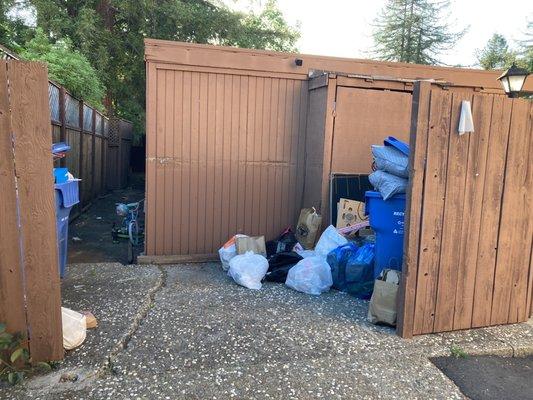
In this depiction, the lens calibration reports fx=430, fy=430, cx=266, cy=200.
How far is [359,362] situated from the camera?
315 centimetres

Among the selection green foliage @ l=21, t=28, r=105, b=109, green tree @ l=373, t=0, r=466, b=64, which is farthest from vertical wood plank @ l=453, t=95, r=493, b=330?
green tree @ l=373, t=0, r=466, b=64

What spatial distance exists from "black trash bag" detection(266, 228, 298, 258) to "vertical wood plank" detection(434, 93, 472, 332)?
2380 millimetres

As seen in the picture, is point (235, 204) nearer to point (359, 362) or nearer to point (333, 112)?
point (333, 112)

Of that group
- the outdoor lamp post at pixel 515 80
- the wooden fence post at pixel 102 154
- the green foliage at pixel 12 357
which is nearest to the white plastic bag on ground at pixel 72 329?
the green foliage at pixel 12 357

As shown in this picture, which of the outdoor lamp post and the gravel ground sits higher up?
the outdoor lamp post

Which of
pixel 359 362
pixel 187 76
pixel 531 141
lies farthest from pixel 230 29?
pixel 359 362

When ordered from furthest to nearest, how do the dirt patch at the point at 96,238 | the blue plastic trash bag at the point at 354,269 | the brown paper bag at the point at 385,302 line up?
the dirt patch at the point at 96,238 → the blue plastic trash bag at the point at 354,269 → the brown paper bag at the point at 385,302

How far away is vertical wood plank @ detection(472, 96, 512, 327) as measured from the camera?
3598mm

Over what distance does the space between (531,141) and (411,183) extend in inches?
49.3

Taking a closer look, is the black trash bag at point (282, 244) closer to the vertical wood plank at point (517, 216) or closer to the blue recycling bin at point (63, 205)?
the blue recycling bin at point (63, 205)

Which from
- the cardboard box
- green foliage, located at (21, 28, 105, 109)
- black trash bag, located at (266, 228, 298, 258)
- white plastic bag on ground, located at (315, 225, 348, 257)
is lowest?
black trash bag, located at (266, 228, 298, 258)

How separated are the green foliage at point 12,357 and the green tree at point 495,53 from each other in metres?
37.7

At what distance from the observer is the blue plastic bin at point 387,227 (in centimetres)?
416

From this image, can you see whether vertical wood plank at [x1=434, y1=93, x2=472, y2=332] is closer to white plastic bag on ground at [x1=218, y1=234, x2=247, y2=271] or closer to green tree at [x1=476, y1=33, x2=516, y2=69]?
white plastic bag on ground at [x1=218, y1=234, x2=247, y2=271]
